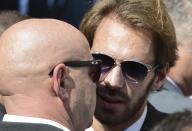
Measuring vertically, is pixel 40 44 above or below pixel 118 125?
above

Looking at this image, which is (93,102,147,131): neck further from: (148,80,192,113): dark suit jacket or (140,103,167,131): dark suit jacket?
(148,80,192,113): dark suit jacket

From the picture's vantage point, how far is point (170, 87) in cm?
342

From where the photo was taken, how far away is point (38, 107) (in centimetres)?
212


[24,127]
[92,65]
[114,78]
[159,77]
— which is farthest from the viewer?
[159,77]

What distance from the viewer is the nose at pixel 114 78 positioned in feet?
9.10

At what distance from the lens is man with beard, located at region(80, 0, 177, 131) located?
2.80 meters

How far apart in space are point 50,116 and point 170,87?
1445 mm

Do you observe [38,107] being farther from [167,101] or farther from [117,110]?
[167,101]

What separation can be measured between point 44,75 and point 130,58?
2.51 ft

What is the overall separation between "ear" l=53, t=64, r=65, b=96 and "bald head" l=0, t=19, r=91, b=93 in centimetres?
2

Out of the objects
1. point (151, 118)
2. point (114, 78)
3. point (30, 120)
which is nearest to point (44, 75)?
point (30, 120)

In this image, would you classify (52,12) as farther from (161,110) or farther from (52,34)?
(52,34)

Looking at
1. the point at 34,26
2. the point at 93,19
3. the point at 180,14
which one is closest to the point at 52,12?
the point at 180,14

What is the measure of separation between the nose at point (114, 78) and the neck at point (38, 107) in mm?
607
